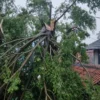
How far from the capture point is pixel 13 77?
9.19ft

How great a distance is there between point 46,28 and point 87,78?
0.97m

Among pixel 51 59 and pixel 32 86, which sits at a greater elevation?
pixel 51 59

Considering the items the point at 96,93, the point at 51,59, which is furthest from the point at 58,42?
the point at 96,93

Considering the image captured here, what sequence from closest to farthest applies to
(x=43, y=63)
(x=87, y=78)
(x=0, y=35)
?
(x=43, y=63) < (x=87, y=78) < (x=0, y=35)

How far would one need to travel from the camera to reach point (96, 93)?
3.01 metres

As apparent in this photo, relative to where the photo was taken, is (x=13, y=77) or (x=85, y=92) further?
(x=85, y=92)

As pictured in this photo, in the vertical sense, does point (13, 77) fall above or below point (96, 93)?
above

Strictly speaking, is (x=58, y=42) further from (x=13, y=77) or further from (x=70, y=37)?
(x=13, y=77)

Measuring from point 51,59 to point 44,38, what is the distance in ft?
1.35

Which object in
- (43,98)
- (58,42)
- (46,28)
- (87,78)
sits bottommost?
(43,98)

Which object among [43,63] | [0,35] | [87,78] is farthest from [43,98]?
[0,35]

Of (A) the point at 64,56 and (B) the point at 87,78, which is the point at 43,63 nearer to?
(A) the point at 64,56

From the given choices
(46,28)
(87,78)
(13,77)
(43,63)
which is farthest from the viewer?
(46,28)

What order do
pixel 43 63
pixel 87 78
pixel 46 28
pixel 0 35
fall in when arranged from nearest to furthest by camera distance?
pixel 43 63 → pixel 87 78 → pixel 46 28 → pixel 0 35
